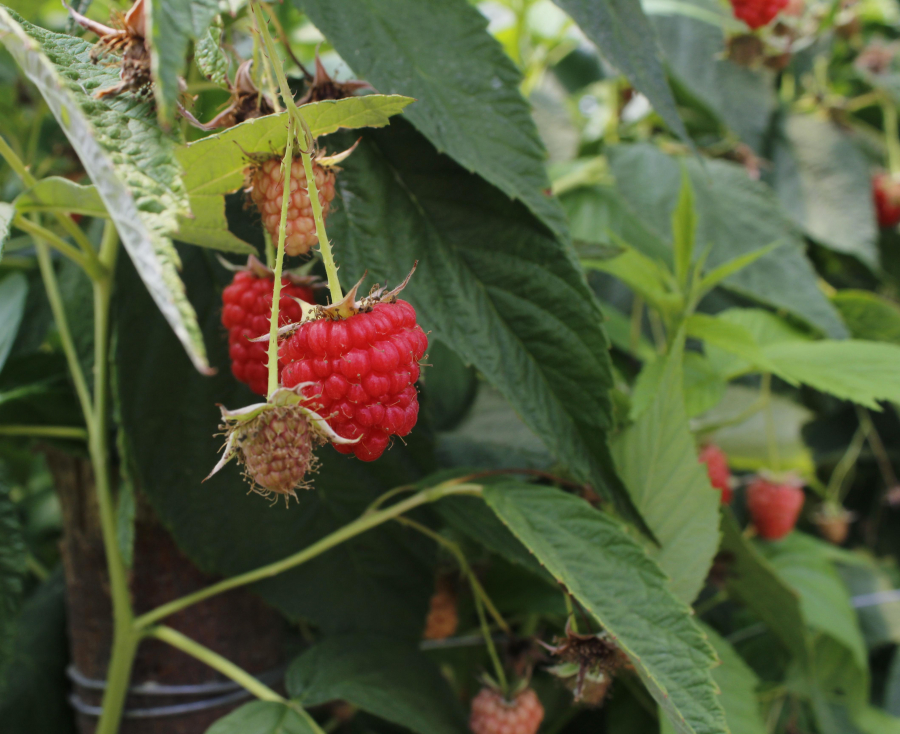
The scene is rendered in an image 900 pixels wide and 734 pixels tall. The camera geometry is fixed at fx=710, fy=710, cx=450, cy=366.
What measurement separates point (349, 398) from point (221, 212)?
0.13 meters

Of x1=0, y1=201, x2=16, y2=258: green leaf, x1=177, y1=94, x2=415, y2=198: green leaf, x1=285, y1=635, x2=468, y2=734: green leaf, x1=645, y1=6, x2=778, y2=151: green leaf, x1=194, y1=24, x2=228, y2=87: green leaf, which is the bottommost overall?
x1=285, y1=635, x2=468, y2=734: green leaf

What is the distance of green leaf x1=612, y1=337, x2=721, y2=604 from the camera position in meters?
0.53

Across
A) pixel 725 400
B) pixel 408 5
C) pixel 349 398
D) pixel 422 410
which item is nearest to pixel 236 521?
pixel 422 410

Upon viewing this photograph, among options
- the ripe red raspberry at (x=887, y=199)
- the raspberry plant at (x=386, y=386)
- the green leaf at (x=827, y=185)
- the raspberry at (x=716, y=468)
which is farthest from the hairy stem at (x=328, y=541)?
the ripe red raspberry at (x=887, y=199)

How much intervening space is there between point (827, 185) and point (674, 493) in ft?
2.56

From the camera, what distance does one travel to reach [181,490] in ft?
1.86

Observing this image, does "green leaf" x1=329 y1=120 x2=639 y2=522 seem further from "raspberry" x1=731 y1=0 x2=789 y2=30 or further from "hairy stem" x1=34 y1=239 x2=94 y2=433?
"raspberry" x1=731 y1=0 x2=789 y2=30

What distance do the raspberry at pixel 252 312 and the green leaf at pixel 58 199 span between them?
0.09 meters

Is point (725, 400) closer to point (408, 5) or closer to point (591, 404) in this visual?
point (591, 404)

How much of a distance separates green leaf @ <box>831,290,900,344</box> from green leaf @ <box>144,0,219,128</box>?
0.86 meters

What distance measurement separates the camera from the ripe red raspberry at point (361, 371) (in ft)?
1.10

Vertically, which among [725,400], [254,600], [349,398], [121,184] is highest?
[121,184]

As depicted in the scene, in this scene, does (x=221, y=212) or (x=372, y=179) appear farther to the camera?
(x=372, y=179)

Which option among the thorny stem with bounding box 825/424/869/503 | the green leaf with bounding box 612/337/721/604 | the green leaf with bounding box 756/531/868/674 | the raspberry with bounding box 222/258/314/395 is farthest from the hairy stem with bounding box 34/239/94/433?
the thorny stem with bounding box 825/424/869/503
